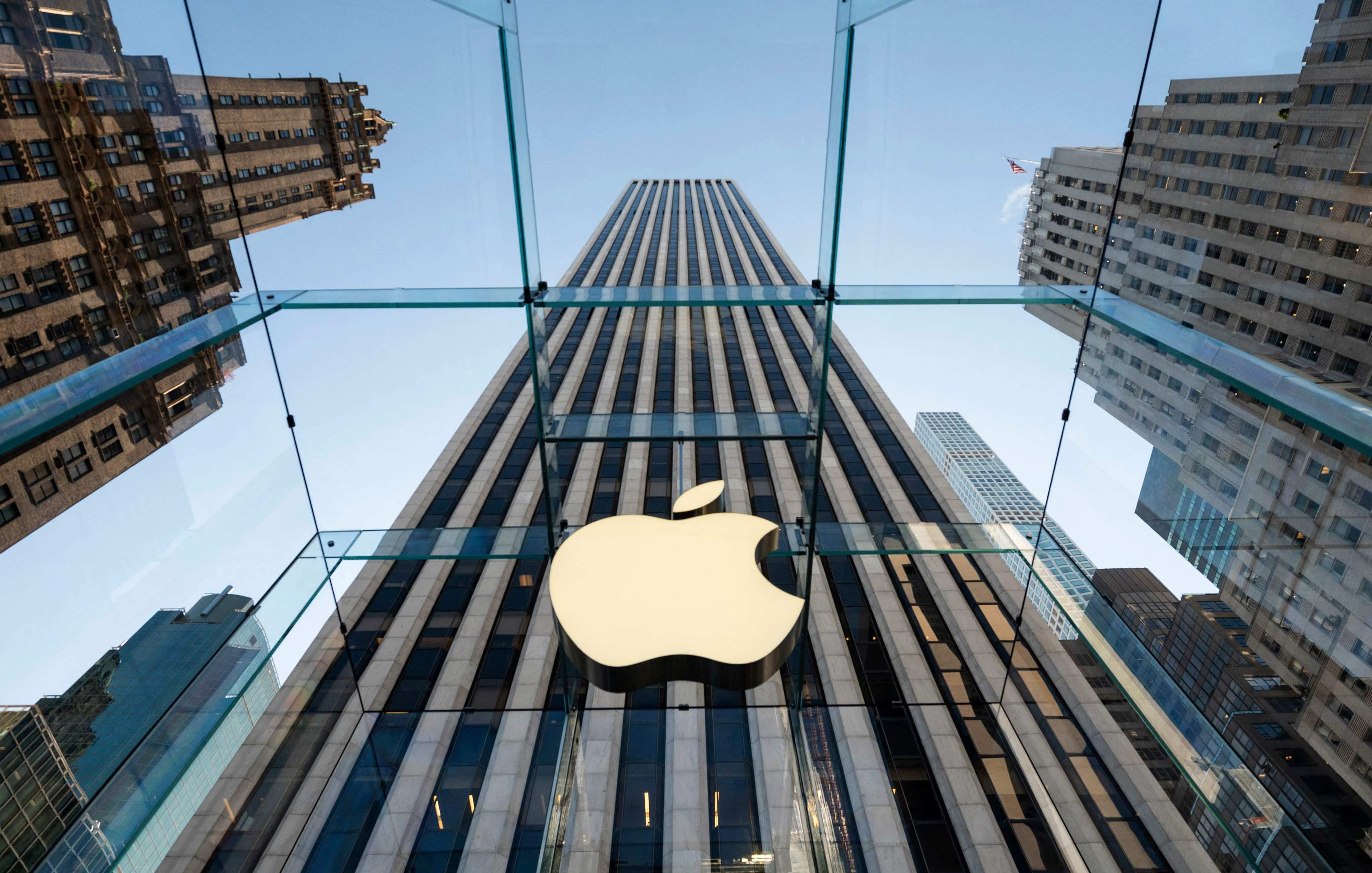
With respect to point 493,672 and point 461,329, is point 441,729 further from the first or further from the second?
point 493,672

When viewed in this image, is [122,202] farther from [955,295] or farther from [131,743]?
[955,295]

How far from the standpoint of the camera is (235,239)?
12.5 ft

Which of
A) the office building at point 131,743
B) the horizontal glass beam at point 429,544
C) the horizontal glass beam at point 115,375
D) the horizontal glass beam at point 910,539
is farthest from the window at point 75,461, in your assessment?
the horizontal glass beam at point 910,539

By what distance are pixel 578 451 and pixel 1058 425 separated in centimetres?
1333

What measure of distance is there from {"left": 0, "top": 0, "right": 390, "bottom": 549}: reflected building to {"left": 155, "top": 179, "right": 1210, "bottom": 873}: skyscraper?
2108mm

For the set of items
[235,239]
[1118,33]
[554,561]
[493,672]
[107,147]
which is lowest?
[493,672]

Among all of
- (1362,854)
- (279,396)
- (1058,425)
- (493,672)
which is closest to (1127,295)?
(1058,425)

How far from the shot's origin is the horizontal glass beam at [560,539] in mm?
4652

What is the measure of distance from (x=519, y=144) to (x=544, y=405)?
1869mm

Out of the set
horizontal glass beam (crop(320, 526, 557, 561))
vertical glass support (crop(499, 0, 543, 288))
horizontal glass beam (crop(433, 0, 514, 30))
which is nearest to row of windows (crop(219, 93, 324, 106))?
horizontal glass beam (crop(433, 0, 514, 30))

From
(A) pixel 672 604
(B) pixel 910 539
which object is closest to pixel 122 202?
(A) pixel 672 604

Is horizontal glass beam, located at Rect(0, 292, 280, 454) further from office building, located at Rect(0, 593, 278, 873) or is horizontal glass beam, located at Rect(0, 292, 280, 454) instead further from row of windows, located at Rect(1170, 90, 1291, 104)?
row of windows, located at Rect(1170, 90, 1291, 104)

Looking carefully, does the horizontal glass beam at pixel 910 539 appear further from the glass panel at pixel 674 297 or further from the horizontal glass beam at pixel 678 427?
the glass panel at pixel 674 297

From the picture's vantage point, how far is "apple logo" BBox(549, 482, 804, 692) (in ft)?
9.09
